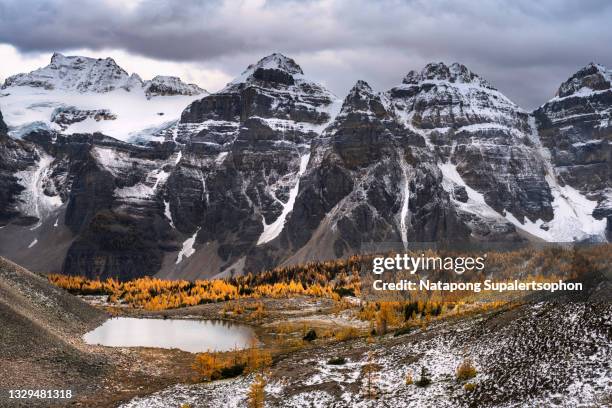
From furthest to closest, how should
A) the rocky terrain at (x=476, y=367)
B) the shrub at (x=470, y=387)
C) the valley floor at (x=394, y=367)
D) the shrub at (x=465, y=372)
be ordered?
the shrub at (x=465, y=372) → the shrub at (x=470, y=387) → the valley floor at (x=394, y=367) → the rocky terrain at (x=476, y=367)

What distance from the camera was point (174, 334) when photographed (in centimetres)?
12081

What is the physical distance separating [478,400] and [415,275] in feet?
122

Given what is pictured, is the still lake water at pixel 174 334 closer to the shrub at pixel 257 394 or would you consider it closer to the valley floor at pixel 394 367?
the valley floor at pixel 394 367

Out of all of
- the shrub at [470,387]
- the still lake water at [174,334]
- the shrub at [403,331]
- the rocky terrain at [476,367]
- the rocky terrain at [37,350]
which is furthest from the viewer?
the still lake water at [174,334]

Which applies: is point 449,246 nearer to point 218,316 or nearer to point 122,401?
point 122,401

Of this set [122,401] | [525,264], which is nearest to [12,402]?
[122,401]

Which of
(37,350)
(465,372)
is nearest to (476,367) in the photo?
(465,372)

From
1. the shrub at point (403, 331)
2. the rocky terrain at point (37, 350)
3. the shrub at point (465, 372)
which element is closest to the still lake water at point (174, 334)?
the rocky terrain at point (37, 350)

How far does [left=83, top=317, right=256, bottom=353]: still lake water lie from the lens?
3999 inches

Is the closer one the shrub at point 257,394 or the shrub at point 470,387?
the shrub at point 470,387

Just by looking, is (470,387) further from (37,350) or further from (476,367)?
(37,350)

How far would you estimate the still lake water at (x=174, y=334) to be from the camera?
102 meters

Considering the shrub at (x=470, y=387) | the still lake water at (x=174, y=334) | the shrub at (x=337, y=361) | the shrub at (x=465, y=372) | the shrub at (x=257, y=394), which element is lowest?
the still lake water at (x=174, y=334)

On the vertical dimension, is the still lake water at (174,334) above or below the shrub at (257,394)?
below
